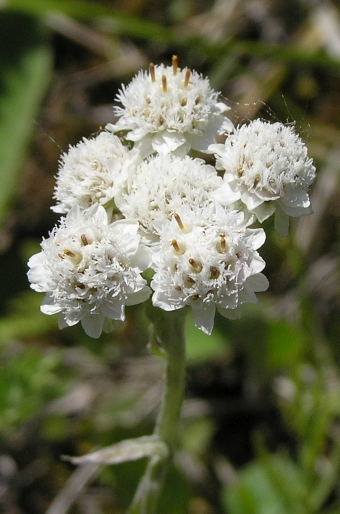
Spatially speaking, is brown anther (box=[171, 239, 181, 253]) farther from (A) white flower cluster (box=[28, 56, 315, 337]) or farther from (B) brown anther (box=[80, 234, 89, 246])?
(B) brown anther (box=[80, 234, 89, 246])

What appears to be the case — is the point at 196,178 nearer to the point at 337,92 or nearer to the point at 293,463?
the point at 293,463

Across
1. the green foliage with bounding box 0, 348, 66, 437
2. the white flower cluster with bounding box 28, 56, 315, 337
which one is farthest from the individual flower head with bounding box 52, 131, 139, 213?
the green foliage with bounding box 0, 348, 66, 437

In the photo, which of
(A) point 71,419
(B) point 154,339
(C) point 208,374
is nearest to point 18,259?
(A) point 71,419

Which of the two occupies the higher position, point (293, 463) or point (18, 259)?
point (18, 259)

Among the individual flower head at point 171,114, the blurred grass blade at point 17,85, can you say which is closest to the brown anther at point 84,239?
the individual flower head at point 171,114

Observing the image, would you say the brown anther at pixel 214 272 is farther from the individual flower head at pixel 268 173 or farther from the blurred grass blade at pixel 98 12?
the blurred grass blade at pixel 98 12

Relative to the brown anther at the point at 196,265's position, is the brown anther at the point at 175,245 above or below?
above
